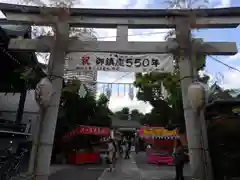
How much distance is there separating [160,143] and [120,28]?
11.2 metres

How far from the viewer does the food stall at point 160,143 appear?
15.7 metres

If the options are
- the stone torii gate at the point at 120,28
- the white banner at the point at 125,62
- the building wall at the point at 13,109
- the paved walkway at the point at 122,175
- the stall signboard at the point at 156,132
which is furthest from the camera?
the building wall at the point at 13,109

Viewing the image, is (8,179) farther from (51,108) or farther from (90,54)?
(90,54)

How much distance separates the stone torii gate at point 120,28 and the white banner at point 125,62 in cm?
21

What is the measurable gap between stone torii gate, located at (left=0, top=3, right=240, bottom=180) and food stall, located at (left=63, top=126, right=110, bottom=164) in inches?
311

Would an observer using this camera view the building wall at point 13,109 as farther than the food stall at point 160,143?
Yes

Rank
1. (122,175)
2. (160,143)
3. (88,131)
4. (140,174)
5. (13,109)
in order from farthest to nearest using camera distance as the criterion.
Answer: (13,109) < (160,143) < (88,131) < (140,174) < (122,175)

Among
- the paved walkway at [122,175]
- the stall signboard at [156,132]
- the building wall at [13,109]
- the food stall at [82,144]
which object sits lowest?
the paved walkway at [122,175]

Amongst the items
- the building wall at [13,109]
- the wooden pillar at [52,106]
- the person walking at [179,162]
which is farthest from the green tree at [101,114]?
the wooden pillar at [52,106]

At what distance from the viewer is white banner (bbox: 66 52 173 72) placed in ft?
24.5

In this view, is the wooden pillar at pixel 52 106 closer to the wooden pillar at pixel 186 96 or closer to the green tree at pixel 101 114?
the wooden pillar at pixel 186 96

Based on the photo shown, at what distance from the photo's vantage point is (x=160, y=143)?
16.9 meters

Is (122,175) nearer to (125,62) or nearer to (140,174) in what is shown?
(140,174)

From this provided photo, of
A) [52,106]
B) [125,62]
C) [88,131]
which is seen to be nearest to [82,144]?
[88,131]
